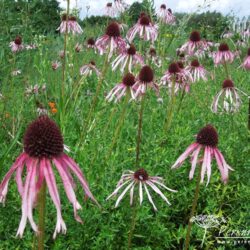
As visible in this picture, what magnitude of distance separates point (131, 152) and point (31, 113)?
863mm

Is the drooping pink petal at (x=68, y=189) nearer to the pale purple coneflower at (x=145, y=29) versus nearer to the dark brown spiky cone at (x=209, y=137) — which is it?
the dark brown spiky cone at (x=209, y=137)

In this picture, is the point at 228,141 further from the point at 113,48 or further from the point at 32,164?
the point at 32,164

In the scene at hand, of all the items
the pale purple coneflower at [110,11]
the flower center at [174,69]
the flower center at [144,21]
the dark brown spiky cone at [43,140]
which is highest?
the flower center at [144,21]

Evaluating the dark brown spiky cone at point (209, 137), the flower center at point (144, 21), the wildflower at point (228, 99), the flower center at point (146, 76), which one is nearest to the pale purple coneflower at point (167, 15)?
the flower center at point (144, 21)

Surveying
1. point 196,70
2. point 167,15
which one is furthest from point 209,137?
point 167,15

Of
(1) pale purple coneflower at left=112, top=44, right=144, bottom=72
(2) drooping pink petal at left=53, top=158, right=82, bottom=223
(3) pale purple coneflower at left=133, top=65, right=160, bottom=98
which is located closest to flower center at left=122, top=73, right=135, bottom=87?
(3) pale purple coneflower at left=133, top=65, right=160, bottom=98

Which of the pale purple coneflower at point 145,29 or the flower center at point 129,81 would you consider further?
the pale purple coneflower at point 145,29

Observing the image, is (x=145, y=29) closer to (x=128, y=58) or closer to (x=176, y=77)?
(x=176, y=77)

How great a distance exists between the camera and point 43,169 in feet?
2.67

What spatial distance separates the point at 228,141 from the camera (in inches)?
87.9

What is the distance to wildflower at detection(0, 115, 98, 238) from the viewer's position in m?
0.78

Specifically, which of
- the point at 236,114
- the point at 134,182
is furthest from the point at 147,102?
the point at 134,182

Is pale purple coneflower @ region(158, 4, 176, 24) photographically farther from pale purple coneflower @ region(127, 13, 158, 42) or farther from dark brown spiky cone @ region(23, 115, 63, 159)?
dark brown spiky cone @ region(23, 115, 63, 159)

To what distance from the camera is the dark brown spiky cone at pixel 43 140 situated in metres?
0.87
